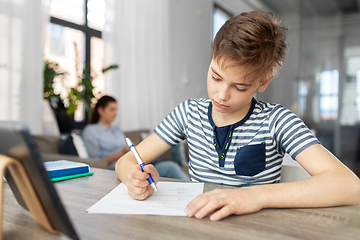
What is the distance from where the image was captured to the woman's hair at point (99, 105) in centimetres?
276

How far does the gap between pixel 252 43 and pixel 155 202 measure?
0.51 m

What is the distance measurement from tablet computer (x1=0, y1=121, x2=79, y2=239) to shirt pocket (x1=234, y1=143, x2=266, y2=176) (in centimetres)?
63

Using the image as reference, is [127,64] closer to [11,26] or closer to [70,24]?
[70,24]

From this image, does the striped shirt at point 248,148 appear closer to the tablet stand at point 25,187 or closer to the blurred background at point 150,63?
the tablet stand at point 25,187

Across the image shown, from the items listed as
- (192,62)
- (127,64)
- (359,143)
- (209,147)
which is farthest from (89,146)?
(359,143)

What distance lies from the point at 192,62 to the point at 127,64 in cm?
152

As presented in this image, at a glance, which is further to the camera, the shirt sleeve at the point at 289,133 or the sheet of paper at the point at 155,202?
the shirt sleeve at the point at 289,133

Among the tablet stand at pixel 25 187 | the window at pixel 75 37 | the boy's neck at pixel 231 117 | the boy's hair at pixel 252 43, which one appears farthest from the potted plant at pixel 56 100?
the tablet stand at pixel 25 187

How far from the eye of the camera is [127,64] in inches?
134

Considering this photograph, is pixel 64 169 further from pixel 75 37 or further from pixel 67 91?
pixel 75 37

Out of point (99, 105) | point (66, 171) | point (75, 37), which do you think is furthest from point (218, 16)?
point (66, 171)

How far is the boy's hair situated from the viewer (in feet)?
2.73

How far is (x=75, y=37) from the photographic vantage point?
3.17 meters

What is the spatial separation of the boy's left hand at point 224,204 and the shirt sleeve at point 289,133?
28 centimetres
